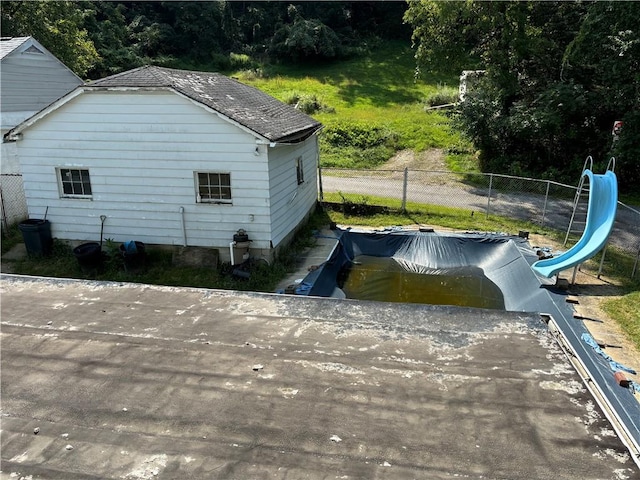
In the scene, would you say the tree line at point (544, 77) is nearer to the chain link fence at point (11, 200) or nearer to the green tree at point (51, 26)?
the chain link fence at point (11, 200)

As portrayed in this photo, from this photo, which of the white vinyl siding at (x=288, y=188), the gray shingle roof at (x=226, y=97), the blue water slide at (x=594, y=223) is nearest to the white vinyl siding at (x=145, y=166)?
the gray shingle roof at (x=226, y=97)

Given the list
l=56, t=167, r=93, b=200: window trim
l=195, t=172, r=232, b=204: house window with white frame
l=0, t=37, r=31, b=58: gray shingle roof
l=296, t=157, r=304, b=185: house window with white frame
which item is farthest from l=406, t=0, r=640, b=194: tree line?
l=0, t=37, r=31, b=58: gray shingle roof

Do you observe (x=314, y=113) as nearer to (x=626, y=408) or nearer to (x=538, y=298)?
(x=538, y=298)

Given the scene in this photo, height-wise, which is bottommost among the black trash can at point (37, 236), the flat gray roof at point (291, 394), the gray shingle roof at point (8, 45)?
the black trash can at point (37, 236)

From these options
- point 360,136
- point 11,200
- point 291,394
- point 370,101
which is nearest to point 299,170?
point 11,200

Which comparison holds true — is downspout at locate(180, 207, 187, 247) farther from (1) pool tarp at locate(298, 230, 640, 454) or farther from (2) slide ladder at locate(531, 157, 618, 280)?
(2) slide ladder at locate(531, 157, 618, 280)
